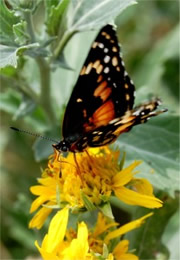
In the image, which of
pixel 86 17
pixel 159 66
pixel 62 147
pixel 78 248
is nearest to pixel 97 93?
pixel 62 147

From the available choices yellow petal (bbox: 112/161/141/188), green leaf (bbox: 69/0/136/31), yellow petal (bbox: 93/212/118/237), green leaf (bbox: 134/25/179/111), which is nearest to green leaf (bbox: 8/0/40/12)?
green leaf (bbox: 69/0/136/31)

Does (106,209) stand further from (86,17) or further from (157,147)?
(86,17)

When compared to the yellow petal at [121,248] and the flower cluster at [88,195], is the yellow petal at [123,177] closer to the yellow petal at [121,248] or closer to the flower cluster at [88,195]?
the flower cluster at [88,195]

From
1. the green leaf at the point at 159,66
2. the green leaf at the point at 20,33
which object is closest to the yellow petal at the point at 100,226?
the green leaf at the point at 20,33

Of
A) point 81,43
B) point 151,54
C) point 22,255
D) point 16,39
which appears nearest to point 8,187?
point 22,255

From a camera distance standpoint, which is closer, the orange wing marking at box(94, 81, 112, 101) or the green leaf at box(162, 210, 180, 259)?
the orange wing marking at box(94, 81, 112, 101)

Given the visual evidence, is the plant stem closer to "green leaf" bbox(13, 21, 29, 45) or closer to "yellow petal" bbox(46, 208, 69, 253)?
"green leaf" bbox(13, 21, 29, 45)

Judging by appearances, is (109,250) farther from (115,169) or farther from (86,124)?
(86,124)
